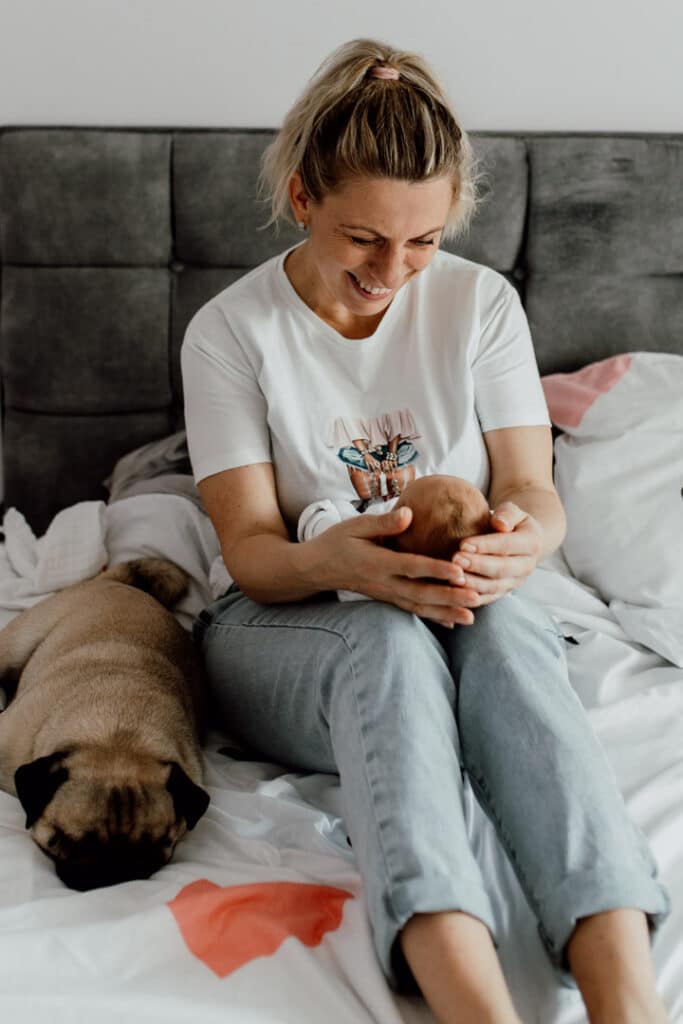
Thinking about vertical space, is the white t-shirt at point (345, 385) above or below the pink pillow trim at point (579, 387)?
above

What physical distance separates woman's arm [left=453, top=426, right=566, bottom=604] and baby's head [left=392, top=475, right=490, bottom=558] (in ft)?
0.09

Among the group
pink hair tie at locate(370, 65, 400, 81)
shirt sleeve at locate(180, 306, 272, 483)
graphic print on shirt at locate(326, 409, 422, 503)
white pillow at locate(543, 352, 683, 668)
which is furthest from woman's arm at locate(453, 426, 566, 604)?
pink hair tie at locate(370, 65, 400, 81)

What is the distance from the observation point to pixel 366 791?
1.14 meters

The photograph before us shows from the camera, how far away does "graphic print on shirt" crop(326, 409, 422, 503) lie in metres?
1.59

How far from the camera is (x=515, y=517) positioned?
1.37 meters

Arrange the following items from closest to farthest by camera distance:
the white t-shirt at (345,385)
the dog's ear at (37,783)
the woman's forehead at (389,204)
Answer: the dog's ear at (37,783)
the woman's forehead at (389,204)
the white t-shirt at (345,385)

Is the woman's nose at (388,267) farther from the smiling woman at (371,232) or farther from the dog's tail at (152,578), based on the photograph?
the dog's tail at (152,578)

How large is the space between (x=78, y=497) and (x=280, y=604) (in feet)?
2.86

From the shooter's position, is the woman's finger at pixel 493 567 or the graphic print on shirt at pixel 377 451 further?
the graphic print on shirt at pixel 377 451

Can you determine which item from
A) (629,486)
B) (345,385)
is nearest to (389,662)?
(345,385)

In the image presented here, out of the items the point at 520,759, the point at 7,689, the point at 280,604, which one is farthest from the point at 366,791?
the point at 7,689

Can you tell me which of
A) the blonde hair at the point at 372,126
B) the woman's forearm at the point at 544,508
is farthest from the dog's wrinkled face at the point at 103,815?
the blonde hair at the point at 372,126

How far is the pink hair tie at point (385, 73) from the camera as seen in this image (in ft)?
4.61

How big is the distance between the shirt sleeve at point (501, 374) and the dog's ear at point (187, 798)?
718mm
